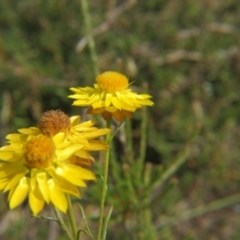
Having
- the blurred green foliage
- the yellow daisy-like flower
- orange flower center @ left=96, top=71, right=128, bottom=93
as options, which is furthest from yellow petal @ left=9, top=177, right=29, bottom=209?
the blurred green foliage

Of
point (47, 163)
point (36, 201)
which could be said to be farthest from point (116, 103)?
point (36, 201)

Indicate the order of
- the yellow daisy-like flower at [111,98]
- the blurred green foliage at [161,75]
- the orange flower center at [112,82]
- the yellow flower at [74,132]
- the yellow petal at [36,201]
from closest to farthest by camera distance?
the yellow petal at [36,201]
the yellow flower at [74,132]
the yellow daisy-like flower at [111,98]
the orange flower center at [112,82]
the blurred green foliage at [161,75]

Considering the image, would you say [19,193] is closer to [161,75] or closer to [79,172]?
[79,172]

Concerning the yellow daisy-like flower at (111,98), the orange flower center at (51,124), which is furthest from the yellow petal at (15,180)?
the yellow daisy-like flower at (111,98)

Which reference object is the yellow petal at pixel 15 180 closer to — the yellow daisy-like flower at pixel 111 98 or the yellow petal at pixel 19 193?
the yellow petal at pixel 19 193

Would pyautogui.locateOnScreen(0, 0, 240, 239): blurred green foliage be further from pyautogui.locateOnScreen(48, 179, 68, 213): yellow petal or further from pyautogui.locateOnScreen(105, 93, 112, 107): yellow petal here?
pyautogui.locateOnScreen(48, 179, 68, 213): yellow petal

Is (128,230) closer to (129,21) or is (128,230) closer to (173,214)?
(173,214)
